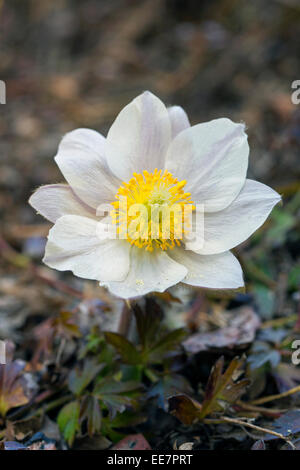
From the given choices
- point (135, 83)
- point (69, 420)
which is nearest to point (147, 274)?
point (69, 420)

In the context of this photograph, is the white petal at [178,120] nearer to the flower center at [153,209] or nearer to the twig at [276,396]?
the flower center at [153,209]

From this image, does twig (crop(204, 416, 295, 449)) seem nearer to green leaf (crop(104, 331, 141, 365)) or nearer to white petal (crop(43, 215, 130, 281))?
green leaf (crop(104, 331, 141, 365))

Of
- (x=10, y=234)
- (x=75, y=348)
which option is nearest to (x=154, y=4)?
(x=10, y=234)

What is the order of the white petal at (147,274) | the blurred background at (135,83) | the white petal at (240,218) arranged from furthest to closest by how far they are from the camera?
1. the blurred background at (135,83)
2. the white petal at (240,218)
3. the white petal at (147,274)

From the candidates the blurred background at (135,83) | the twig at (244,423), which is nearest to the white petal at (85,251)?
the twig at (244,423)

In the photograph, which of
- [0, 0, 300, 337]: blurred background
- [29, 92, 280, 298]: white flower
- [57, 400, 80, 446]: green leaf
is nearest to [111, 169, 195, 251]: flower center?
[29, 92, 280, 298]: white flower

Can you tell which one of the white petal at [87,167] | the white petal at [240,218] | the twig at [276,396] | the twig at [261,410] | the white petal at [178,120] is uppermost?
the white petal at [178,120]

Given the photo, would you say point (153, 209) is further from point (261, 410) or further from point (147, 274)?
point (261, 410)

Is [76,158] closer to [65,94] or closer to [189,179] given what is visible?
[189,179]
